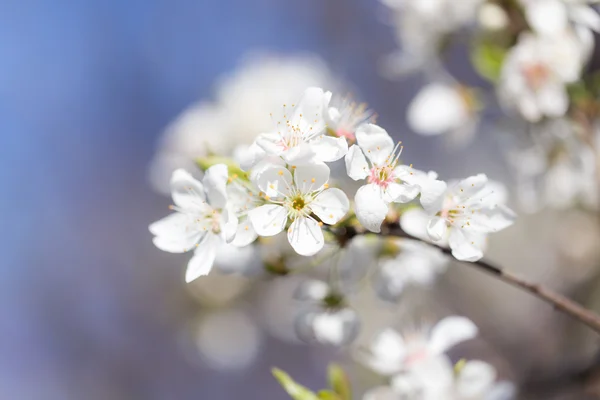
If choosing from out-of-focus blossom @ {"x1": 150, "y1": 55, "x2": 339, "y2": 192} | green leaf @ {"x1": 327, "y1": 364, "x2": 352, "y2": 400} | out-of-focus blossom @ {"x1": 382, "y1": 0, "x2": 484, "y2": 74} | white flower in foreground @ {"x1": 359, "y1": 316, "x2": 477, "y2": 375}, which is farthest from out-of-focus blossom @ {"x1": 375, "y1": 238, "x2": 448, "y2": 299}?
out-of-focus blossom @ {"x1": 150, "y1": 55, "x2": 339, "y2": 192}

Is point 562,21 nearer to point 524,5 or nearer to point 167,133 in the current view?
point 524,5

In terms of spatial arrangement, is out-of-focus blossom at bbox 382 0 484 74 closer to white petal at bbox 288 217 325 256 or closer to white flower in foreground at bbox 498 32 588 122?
white flower in foreground at bbox 498 32 588 122

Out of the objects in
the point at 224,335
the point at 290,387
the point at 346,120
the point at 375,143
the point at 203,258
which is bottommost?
the point at 290,387

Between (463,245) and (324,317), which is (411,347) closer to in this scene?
(324,317)

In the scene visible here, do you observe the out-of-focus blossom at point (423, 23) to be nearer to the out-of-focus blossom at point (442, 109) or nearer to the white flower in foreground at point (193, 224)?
the out-of-focus blossom at point (442, 109)

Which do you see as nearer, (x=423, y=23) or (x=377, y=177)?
(x=377, y=177)

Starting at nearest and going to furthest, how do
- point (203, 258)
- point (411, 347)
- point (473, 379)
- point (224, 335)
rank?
point (203, 258), point (473, 379), point (411, 347), point (224, 335)

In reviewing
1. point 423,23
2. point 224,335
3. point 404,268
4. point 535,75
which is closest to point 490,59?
point 535,75
